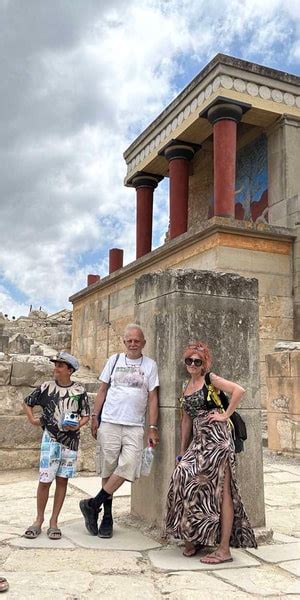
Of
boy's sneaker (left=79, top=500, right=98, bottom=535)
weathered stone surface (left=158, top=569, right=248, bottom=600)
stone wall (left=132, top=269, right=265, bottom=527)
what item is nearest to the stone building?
stone wall (left=132, top=269, right=265, bottom=527)

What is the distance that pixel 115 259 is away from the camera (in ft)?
60.4

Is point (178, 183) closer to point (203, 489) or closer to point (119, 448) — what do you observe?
point (119, 448)

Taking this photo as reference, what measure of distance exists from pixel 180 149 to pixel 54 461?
12782 millimetres

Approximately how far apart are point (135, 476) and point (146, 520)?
538 mm

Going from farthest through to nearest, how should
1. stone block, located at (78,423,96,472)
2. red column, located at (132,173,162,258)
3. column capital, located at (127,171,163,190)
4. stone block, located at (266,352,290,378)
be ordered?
column capital, located at (127,171,163,190)
red column, located at (132,173,162,258)
stone block, located at (266,352,290,378)
stone block, located at (78,423,96,472)

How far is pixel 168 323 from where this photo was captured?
4082mm

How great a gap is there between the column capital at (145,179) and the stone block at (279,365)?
1085 cm

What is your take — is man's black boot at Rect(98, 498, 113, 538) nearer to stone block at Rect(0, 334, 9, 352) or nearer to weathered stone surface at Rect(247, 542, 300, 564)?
weathered stone surface at Rect(247, 542, 300, 564)

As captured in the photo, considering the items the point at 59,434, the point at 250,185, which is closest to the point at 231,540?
the point at 59,434

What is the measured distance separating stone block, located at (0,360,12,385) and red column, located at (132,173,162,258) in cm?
1102

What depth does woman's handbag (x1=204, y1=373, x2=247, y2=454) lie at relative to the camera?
11.9 feet

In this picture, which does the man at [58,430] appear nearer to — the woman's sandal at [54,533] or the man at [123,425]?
the woman's sandal at [54,533]

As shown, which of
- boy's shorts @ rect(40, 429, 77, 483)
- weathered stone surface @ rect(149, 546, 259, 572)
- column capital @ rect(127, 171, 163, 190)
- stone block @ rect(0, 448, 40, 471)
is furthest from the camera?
column capital @ rect(127, 171, 163, 190)

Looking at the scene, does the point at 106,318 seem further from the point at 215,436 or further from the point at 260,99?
the point at 215,436
